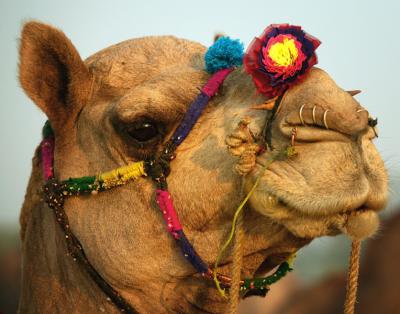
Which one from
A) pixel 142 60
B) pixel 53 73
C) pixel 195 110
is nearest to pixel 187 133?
pixel 195 110

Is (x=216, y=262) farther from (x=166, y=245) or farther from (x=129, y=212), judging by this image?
(x=129, y=212)

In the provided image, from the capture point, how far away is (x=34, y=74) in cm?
414

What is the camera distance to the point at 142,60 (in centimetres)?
421

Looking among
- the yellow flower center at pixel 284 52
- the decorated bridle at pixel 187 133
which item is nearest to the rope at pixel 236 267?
the decorated bridle at pixel 187 133

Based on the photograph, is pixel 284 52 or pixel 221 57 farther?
pixel 221 57

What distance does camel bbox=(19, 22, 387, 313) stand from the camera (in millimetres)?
2998

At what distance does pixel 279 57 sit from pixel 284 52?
49mm

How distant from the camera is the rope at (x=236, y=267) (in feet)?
10.7

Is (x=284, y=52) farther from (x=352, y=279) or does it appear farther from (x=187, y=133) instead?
(x=352, y=279)

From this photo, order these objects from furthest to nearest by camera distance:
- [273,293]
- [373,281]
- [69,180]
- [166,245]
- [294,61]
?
[273,293], [373,281], [69,180], [166,245], [294,61]

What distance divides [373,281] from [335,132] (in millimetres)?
8461

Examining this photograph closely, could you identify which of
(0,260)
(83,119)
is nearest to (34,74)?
(83,119)

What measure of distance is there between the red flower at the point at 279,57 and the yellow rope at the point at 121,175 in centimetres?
91

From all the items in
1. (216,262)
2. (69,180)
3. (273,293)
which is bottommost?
(273,293)
